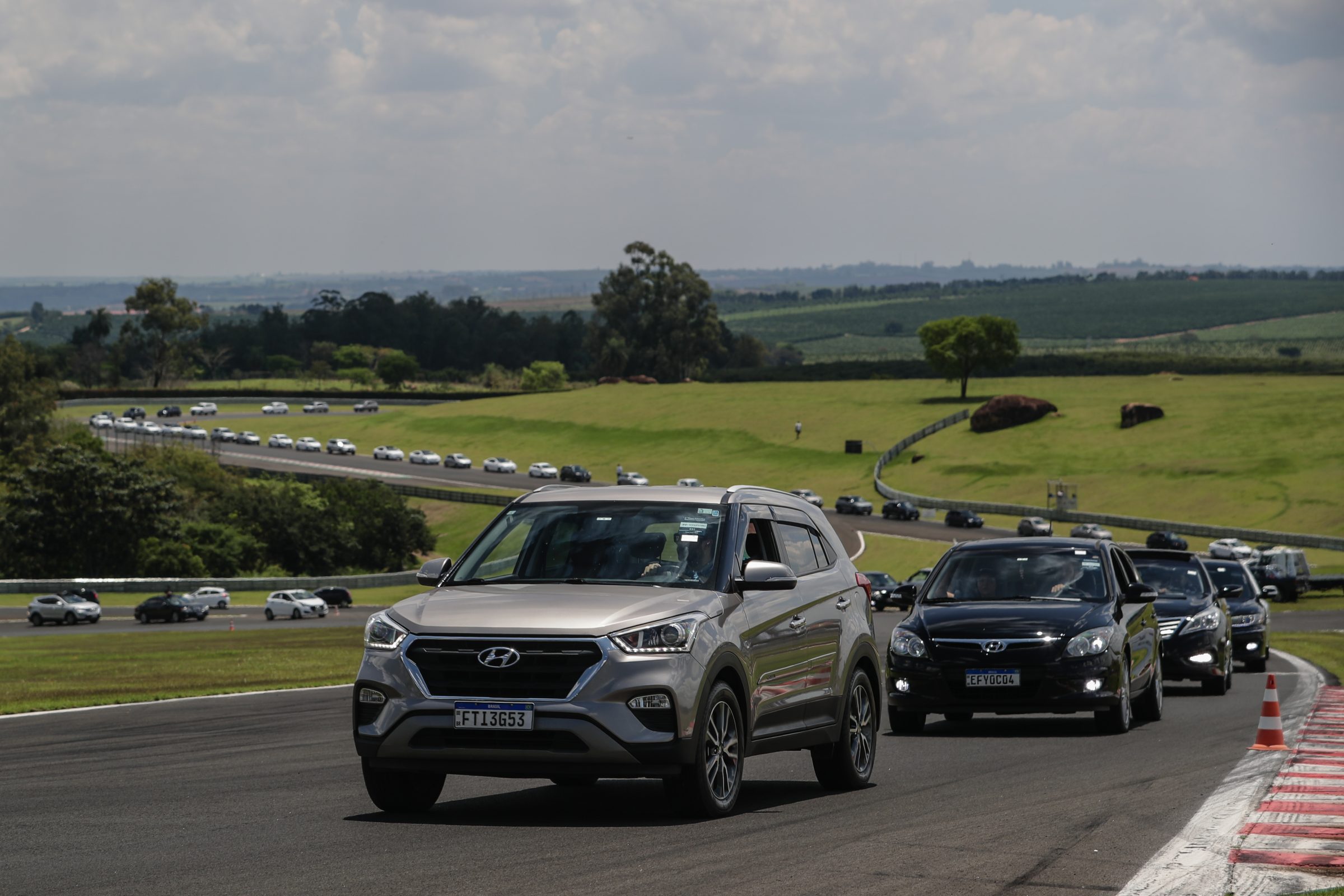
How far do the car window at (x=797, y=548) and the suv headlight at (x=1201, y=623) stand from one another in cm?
1113

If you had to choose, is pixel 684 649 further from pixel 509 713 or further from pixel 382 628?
pixel 382 628

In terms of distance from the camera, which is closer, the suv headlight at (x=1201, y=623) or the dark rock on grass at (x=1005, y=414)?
the suv headlight at (x=1201, y=623)

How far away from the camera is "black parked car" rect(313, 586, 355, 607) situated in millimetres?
64812

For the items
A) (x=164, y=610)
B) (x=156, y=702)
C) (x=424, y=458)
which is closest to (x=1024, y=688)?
(x=156, y=702)

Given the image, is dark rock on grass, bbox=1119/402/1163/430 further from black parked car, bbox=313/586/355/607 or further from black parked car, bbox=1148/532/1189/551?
black parked car, bbox=313/586/355/607

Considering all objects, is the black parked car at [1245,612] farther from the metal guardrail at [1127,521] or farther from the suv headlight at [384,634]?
the metal guardrail at [1127,521]

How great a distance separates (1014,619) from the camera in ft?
51.0

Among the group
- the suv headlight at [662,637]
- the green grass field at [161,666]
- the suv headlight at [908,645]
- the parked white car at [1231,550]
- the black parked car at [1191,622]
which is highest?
the suv headlight at [662,637]

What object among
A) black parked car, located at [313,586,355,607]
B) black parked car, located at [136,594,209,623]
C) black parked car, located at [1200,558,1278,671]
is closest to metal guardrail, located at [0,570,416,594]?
black parked car, located at [313,586,355,607]

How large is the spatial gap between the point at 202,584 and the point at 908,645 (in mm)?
57300

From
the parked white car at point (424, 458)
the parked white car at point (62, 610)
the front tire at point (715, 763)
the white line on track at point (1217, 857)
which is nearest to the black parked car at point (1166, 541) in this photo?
the parked white car at point (62, 610)

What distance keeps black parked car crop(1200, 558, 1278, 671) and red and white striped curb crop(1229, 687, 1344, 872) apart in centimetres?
1032

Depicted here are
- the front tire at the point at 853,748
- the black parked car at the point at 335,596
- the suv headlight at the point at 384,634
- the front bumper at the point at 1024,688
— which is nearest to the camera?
the suv headlight at the point at 384,634

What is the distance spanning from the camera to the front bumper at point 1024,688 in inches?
599
